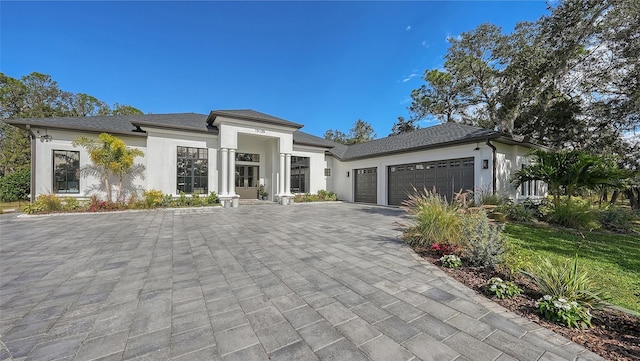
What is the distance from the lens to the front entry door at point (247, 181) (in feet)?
52.5

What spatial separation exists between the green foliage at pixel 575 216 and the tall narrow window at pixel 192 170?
15.2 metres

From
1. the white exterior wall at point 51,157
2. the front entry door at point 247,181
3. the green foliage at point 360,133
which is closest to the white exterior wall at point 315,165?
the front entry door at point 247,181

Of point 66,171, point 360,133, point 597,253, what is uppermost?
point 360,133

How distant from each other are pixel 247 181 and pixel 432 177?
11.7 metres

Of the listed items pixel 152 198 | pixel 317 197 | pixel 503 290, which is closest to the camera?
pixel 503 290

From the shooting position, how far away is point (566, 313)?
222 cm

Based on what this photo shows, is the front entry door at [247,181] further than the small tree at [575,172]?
Yes

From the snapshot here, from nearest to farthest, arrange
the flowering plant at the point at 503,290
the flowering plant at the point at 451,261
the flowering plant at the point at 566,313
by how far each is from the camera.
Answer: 1. the flowering plant at the point at 566,313
2. the flowering plant at the point at 503,290
3. the flowering plant at the point at 451,261

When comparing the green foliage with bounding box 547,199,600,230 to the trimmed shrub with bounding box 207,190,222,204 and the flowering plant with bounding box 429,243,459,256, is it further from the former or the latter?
the trimmed shrub with bounding box 207,190,222,204

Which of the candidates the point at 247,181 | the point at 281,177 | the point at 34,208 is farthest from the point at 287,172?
the point at 34,208

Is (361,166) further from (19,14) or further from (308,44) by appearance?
(19,14)

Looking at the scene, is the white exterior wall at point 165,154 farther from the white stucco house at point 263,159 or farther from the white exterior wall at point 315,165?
the white exterior wall at point 315,165

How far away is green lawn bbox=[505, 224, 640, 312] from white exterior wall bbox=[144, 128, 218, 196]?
45.1 feet

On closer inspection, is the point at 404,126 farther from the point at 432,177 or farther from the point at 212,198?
the point at 212,198
